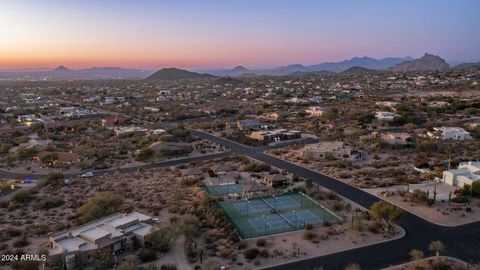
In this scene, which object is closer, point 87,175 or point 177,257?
point 177,257

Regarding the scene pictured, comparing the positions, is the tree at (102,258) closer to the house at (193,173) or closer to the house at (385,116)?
the house at (193,173)

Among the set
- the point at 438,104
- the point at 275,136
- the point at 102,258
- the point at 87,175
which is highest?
the point at 438,104

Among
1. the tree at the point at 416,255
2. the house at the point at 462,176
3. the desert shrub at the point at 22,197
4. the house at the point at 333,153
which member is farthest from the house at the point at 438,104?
the desert shrub at the point at 22,197

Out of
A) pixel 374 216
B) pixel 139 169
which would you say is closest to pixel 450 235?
pixel 374 216

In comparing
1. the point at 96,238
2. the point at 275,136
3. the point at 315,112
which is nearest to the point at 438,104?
the point at 315,112

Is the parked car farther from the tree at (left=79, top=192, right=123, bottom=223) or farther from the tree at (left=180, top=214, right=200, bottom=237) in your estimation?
the tree at (left=180, top=214, right=200, bottom=237)

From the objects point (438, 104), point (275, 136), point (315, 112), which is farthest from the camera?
point (438, 104)

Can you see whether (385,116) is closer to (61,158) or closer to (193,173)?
(193,173)

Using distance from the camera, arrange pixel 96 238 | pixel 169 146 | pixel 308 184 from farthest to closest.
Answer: pixel 169 146, pixel 308 184, pixel 96 238
